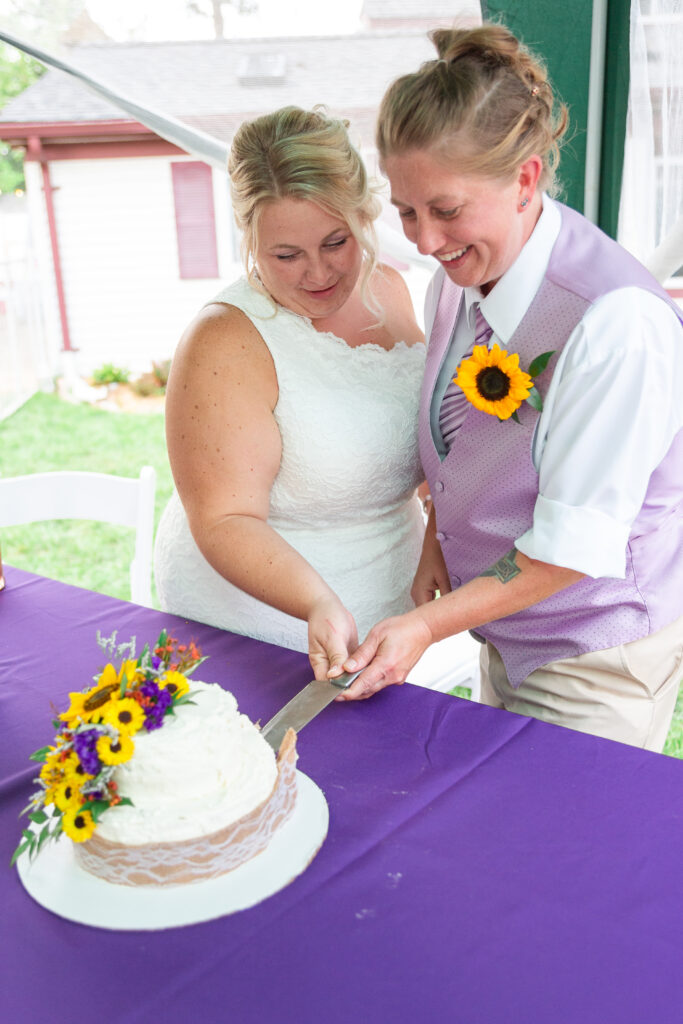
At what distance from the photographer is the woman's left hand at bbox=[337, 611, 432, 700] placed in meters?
1.46

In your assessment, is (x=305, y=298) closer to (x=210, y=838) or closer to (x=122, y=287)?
(x=210, y=838)

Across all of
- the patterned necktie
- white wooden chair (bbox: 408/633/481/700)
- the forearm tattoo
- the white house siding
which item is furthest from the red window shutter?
→ the forearm tattoo

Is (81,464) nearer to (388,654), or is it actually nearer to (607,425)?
(388,654)

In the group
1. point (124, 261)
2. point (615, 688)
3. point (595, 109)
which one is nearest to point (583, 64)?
point (595, 109)

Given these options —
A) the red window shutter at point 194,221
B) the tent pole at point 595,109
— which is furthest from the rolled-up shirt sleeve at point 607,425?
the red window shutter at point 194,221

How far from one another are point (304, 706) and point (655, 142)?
1978mm

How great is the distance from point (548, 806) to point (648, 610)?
1.91 ft

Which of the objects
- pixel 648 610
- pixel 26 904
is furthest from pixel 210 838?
pixel 648 610

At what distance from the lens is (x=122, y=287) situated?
34.7ft

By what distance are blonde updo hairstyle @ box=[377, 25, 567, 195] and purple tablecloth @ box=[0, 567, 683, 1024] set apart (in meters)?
0.84

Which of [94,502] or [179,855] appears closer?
[179,855]

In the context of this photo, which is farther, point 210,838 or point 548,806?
point 548,806

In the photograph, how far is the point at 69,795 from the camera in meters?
1.05

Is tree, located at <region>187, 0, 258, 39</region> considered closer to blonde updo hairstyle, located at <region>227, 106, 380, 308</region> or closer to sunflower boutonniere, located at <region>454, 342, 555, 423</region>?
blonde updo hairstyle, located at <region>227, 106, 380, 308</region>
